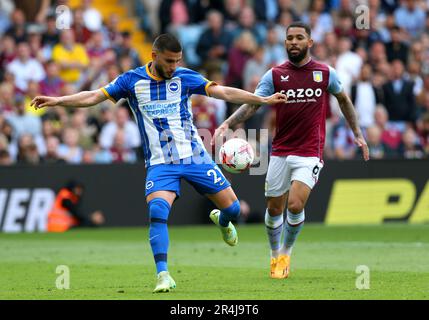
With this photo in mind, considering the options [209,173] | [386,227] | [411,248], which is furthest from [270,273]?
[386,227]

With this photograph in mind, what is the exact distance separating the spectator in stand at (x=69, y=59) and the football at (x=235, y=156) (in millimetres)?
11000

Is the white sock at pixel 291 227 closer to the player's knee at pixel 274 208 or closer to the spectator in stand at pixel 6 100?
the player's knee at pixel 274 208

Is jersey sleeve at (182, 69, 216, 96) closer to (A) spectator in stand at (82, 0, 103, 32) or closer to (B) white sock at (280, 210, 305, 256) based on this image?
(B) white sock at (280, 210, 305, 256)

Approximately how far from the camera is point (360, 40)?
2442 cm

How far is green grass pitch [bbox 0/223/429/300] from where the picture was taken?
10.3m

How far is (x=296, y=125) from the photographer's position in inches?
467

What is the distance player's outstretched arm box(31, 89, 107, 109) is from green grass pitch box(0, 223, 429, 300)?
1.86 metres

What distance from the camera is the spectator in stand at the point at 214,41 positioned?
2341cm

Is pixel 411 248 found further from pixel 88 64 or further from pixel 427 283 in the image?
pixel 88 64

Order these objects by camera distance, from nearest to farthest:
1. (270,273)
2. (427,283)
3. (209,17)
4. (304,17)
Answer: (427,283) → (270,273) → (209,17) → (304,17)

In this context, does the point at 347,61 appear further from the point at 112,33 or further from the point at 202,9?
the point at 112,33

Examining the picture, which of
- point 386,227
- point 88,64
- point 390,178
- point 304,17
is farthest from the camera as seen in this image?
point 304,17

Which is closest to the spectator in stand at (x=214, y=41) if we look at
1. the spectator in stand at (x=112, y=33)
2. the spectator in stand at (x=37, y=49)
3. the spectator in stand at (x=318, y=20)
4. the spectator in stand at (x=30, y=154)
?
the spectator in stand at (x=112, y=33)

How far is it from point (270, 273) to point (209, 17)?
12354 mm
